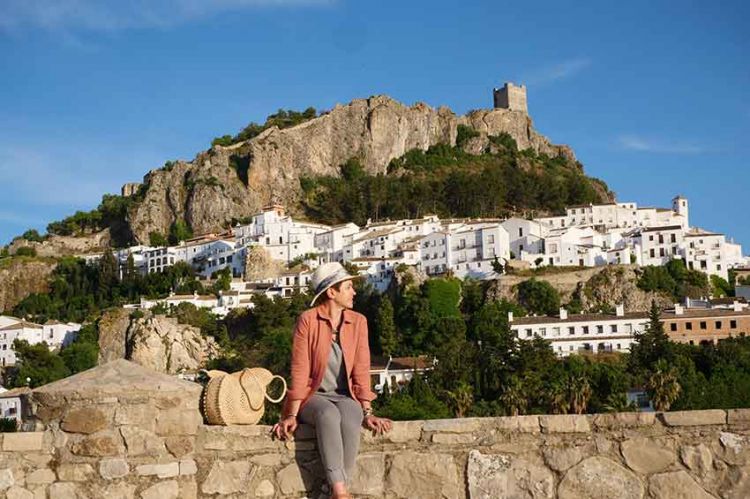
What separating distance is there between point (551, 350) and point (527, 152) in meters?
67.9

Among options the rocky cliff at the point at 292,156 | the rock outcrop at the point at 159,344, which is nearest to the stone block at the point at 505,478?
the rock outcrop at the point at 159,344

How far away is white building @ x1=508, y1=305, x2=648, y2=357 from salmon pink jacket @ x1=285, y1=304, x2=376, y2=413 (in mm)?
54879

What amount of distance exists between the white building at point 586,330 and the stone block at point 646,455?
5471cm

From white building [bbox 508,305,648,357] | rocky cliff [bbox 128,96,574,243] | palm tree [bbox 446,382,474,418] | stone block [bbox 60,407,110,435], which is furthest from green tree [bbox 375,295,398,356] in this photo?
stone block [bbox 60,407,110,435]

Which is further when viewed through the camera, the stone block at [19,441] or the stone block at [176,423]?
the stone block at [176,423]

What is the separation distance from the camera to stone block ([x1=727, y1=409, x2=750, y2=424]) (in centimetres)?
575

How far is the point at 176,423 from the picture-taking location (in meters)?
5.71

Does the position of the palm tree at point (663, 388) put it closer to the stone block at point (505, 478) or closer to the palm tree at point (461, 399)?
the palm tree at point (461, 399)

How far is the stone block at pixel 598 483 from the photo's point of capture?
18.8ft

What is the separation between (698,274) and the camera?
70.6m

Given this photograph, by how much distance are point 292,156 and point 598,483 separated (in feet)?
356

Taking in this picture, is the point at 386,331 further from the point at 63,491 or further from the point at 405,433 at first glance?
the point at 63,491

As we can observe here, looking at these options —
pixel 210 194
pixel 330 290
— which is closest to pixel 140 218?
pixel 210 194

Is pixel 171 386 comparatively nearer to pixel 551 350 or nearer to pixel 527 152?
pixel 551 350
